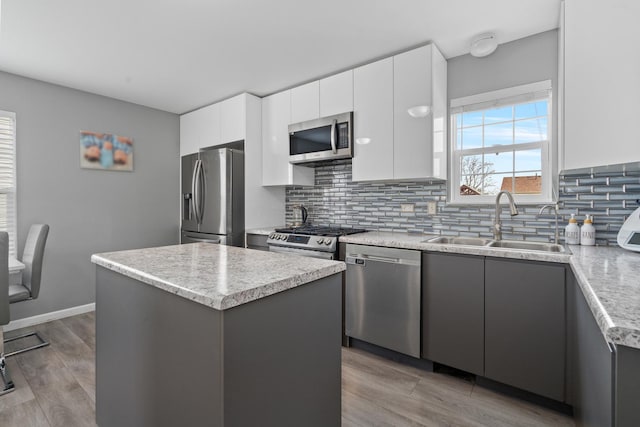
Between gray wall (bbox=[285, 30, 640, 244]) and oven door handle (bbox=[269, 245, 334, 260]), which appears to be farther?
oven door handle (bbox=[269, 245, 334, 260])

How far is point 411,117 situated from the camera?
2514 mm

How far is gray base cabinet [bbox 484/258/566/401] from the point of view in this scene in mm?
1763

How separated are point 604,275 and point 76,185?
170 inches

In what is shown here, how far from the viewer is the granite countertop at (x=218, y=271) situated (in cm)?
96

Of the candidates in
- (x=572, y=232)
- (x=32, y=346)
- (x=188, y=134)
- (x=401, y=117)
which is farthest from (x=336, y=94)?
(x=32, y=346)

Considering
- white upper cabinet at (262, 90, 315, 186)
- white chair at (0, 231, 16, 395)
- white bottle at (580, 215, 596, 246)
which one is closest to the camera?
white bottle at (580, 215, 596, 246)

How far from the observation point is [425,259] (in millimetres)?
2197

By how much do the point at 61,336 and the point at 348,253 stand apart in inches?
106

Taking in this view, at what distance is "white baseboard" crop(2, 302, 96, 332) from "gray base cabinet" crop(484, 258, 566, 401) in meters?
3.93

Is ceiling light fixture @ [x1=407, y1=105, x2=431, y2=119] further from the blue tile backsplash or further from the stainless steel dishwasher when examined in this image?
the stainless steel dishwasher

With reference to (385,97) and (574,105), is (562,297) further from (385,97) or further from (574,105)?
(385,97)

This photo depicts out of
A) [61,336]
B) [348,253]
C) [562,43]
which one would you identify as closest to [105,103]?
[61,336]

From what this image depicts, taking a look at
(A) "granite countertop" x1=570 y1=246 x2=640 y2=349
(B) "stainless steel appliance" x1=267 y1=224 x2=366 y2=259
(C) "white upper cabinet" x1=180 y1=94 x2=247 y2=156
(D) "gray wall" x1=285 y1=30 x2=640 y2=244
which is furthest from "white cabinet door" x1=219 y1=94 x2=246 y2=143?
(A) "granite countertop" x1=570 y1=246 x2=640 y2=349

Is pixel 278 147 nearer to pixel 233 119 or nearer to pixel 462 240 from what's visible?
pixel 233 119
